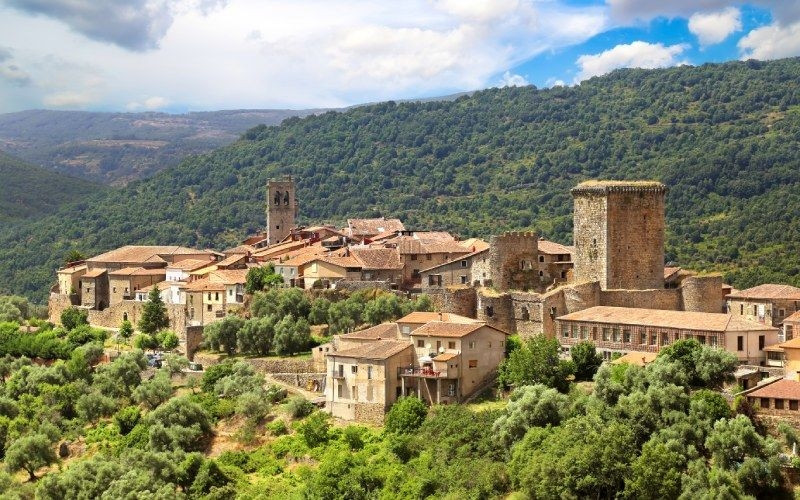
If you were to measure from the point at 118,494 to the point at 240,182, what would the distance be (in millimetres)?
125373

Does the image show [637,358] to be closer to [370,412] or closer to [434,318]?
[434,318]

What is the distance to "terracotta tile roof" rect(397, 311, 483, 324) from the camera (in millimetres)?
50875

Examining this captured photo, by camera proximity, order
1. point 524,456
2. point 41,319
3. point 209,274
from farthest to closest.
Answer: point 41,319 < point 209,274 < point 524,456

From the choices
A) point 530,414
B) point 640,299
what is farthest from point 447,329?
point 640,299

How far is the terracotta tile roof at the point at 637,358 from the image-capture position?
1763 inches

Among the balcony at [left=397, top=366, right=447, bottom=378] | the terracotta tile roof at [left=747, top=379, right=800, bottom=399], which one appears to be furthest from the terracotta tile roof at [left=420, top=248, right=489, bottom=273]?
the terracotta tile roof at [left=747, top=379, right=800, bottom=399]

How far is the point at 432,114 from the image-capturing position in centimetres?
18800

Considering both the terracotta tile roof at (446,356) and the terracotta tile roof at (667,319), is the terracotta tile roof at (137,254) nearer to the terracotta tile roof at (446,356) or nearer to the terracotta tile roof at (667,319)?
the terracotta tile roof at (446,356)

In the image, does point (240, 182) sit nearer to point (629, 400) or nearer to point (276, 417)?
point (276, 417)

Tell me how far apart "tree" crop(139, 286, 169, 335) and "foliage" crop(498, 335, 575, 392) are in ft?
88.8

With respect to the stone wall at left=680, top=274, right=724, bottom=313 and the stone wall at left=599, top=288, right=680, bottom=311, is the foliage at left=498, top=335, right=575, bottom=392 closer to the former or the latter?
the stone wall at left=599, top=288, right=680, bottom=311

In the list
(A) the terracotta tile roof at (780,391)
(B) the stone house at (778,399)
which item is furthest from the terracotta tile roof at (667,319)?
(B) the stone house at (778,399)

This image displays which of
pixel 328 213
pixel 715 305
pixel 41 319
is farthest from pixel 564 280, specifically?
pixel 328 213

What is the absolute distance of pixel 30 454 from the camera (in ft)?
165
